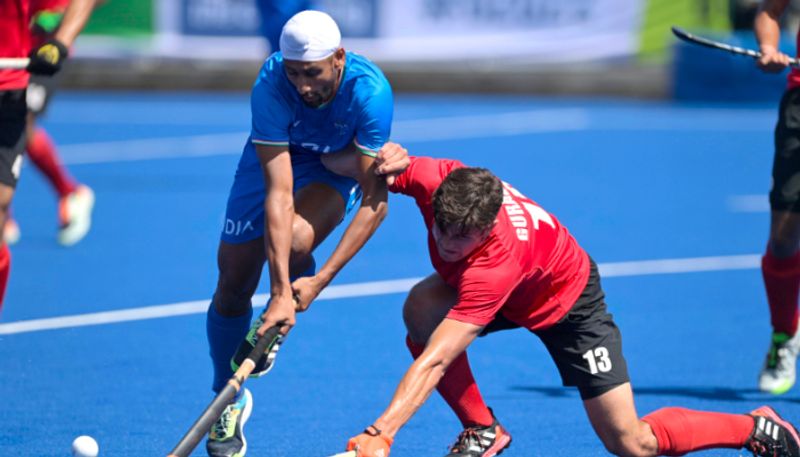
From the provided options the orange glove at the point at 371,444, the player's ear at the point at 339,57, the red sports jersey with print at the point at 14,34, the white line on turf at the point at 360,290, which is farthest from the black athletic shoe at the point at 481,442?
the white line on turf at the point at 360,290

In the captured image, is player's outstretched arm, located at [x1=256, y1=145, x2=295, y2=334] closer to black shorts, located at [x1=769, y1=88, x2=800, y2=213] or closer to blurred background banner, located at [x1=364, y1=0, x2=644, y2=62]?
black shorts, located at [x1=769, y1=88, x2=800, y2=213]

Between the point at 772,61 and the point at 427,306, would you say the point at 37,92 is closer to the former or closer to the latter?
the point at 427,306

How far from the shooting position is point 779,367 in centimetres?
615

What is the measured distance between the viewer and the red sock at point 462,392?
16.0ft

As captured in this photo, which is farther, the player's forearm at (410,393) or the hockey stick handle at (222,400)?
the hockey stick handle at (222,400)

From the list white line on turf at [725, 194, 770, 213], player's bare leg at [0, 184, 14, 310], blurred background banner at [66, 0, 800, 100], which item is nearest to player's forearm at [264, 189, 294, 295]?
player's bare leg at [0, 184, 14, 310]

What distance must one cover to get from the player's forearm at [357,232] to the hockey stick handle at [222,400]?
305 mm

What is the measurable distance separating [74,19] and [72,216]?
12.5 feet

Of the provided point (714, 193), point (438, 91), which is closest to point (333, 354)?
point (714, 193)

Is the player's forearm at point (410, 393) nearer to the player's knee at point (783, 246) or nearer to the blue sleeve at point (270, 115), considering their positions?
the blue sleeve at point (270, 115)

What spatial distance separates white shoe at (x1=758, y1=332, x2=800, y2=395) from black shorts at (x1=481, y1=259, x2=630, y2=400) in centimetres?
163

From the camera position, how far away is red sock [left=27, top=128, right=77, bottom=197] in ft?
30.4

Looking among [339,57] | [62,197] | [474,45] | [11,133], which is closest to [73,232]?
[62,197]

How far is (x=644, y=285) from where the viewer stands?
839 cm
